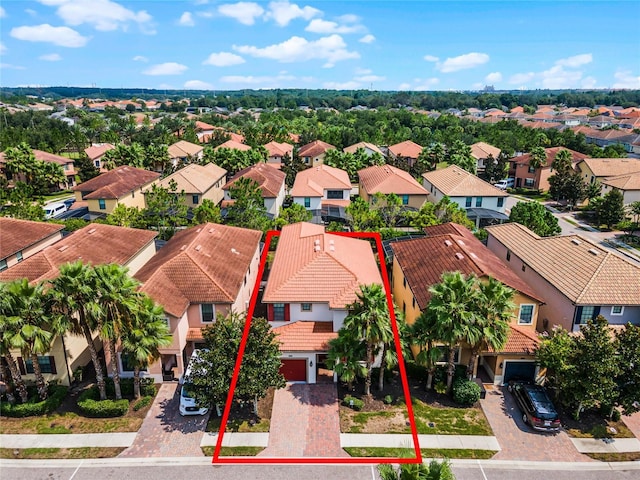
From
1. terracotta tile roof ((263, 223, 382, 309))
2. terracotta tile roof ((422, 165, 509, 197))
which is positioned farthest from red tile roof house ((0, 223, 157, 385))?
terracotta tile roof ((422, 165, 509, 197))

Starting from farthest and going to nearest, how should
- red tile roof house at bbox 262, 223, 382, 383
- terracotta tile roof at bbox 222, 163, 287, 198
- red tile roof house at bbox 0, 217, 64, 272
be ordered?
terracotta tile roof at bbox 222, 163, 287, 198 < red tile roof house at bbox 0, 217, 64, 272 < red tile roof house at bbox 262, 223, 382, 383

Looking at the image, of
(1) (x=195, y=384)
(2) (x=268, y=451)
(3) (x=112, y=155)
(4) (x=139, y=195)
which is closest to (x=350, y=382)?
(2) (x=268, y=451)

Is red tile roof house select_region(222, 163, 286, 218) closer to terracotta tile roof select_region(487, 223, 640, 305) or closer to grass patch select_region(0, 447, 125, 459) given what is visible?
terracotta tile roof select_region(487, 223, 640, 305)

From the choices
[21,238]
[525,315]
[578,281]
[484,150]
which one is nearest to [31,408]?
[21,238]

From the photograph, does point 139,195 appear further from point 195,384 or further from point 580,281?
point 580,281

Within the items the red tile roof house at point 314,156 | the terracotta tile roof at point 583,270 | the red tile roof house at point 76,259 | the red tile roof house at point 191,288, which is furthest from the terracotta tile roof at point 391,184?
the red tile roof house at point 76,259
